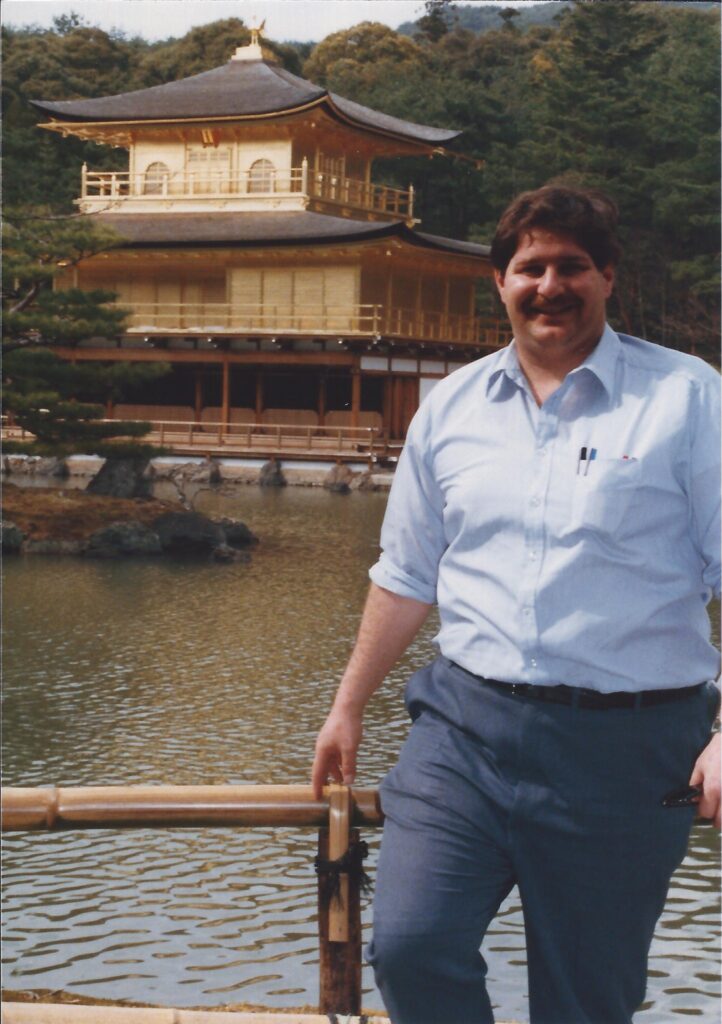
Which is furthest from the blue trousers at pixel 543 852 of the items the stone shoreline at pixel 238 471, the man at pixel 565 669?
the stone shoreline at pixel 238 471

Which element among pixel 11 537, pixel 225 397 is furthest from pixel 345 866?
pixel 225 397

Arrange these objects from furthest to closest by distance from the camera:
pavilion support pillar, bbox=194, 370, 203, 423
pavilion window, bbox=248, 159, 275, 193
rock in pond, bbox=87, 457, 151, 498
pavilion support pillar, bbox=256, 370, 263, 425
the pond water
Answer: pavilion window, bbox=248, 159, 275, 193, pavilion support pillar, bbox=194, 370, 203, 423, pavilion support pillar, bbox=256, 370, 263, 425, rock in pond, bbox=87, 457, 151, 498, the pond water

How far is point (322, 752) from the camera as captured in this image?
7.45ft

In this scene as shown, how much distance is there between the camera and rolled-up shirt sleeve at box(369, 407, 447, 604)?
7.19 ft

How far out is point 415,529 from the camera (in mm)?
2203

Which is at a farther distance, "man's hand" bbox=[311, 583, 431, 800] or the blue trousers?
"man's hand" bbox=[311, 583, 431, 800]

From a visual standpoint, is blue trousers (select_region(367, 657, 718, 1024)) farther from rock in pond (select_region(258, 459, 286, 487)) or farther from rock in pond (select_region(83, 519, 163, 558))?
rock in pond (select_region(258, 459, 286, 487))

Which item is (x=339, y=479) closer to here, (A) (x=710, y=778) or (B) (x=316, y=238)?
(B) (x=316, y=238)

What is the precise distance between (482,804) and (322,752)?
33cm

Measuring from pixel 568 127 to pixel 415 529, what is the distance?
31675 mm

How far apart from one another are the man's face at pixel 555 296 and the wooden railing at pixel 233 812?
78 cm

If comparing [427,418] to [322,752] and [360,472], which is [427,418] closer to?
[322,752]

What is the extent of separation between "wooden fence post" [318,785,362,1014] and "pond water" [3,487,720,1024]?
1515 millimetres

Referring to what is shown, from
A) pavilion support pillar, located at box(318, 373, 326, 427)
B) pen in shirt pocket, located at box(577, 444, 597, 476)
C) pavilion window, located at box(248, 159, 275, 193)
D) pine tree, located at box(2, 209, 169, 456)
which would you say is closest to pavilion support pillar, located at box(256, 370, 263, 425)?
pavilion support pillar, located at box(318, 373, 326, 427)
